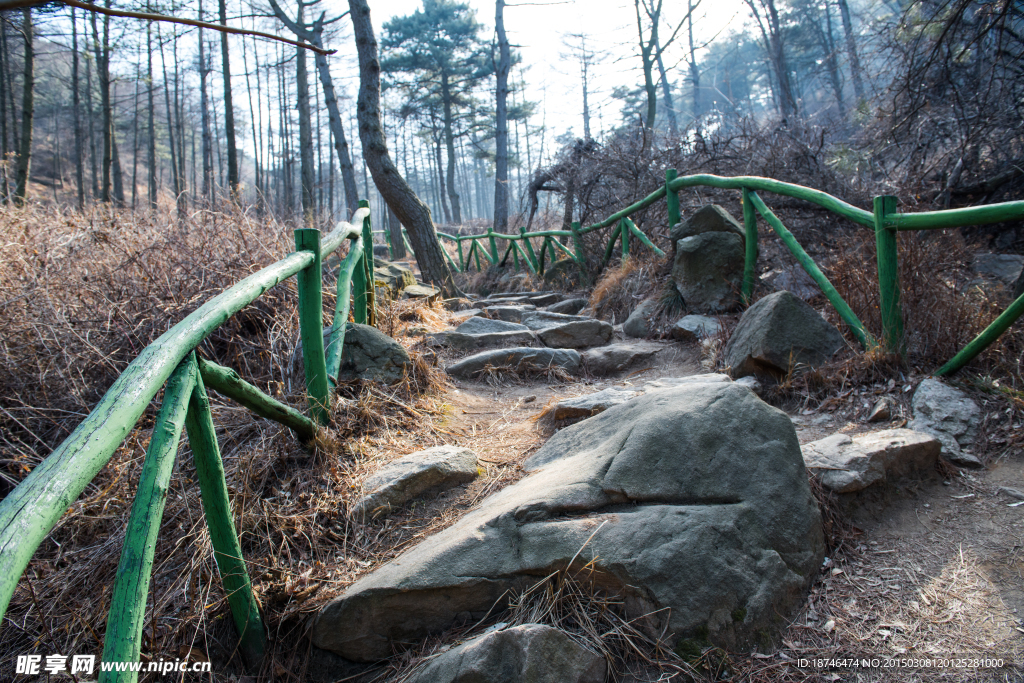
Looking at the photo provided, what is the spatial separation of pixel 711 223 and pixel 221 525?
3751mm

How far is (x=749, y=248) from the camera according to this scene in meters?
3.76

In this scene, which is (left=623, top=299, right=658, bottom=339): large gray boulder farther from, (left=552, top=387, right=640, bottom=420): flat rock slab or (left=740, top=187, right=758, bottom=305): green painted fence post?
(left=552, top=387, right=640, bottom=420): flat rock slab

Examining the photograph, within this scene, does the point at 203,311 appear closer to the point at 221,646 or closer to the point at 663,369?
the point at 221,646

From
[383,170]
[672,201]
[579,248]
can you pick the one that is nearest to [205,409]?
[672,201]

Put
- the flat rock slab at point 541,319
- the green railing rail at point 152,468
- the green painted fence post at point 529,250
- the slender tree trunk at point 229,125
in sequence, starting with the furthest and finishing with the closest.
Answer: the slender tree trunk at point 229,125 < the green painted fence post at point 529,250 < the flat rock slab at point 541,319 < the green railing rail at point 152,468

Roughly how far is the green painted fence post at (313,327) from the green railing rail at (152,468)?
0.04 m

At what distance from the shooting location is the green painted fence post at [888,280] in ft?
7.95

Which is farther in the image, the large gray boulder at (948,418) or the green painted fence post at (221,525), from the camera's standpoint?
the large gray boulder at (948,418)

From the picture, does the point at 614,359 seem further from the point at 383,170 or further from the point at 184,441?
the point at 383,170

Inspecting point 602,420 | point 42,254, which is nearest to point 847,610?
point 602,420

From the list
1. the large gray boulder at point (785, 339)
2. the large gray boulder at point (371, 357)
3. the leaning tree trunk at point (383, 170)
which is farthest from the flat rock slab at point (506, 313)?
the large gray boulder at point (785, 339)

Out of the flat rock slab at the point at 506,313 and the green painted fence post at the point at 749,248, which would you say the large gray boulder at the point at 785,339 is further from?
the flat rock slab at the point at 506,313

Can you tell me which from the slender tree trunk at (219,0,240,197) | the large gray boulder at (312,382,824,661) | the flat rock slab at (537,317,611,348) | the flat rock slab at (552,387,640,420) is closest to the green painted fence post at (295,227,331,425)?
the large gray boulder at (312,382,824,661)

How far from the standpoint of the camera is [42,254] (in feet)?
10.7
